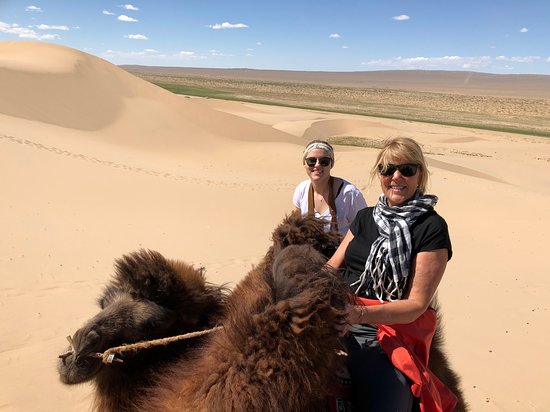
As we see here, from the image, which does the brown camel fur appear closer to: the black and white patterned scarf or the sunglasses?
the black and white patterned scarf

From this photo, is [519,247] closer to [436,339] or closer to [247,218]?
[247,218]

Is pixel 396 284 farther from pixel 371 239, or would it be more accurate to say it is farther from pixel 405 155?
pixel 405 155

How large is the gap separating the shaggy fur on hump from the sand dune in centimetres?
368

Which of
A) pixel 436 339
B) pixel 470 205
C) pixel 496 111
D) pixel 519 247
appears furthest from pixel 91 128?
pixel 496 111

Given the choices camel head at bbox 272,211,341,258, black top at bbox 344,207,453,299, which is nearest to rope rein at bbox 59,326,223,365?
camel head at bbox 272,211,341,258

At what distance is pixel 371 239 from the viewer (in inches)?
104

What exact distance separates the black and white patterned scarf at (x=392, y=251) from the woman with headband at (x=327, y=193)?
166cm

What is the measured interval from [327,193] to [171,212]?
8.48m

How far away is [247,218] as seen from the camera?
1271cm

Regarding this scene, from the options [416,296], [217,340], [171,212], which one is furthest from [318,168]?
[171,212]

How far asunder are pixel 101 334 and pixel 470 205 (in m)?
14.3

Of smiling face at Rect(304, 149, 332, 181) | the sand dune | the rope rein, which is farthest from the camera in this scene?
the sand dune

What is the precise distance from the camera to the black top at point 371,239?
2.28 m

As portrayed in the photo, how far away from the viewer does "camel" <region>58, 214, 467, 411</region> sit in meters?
1.62
